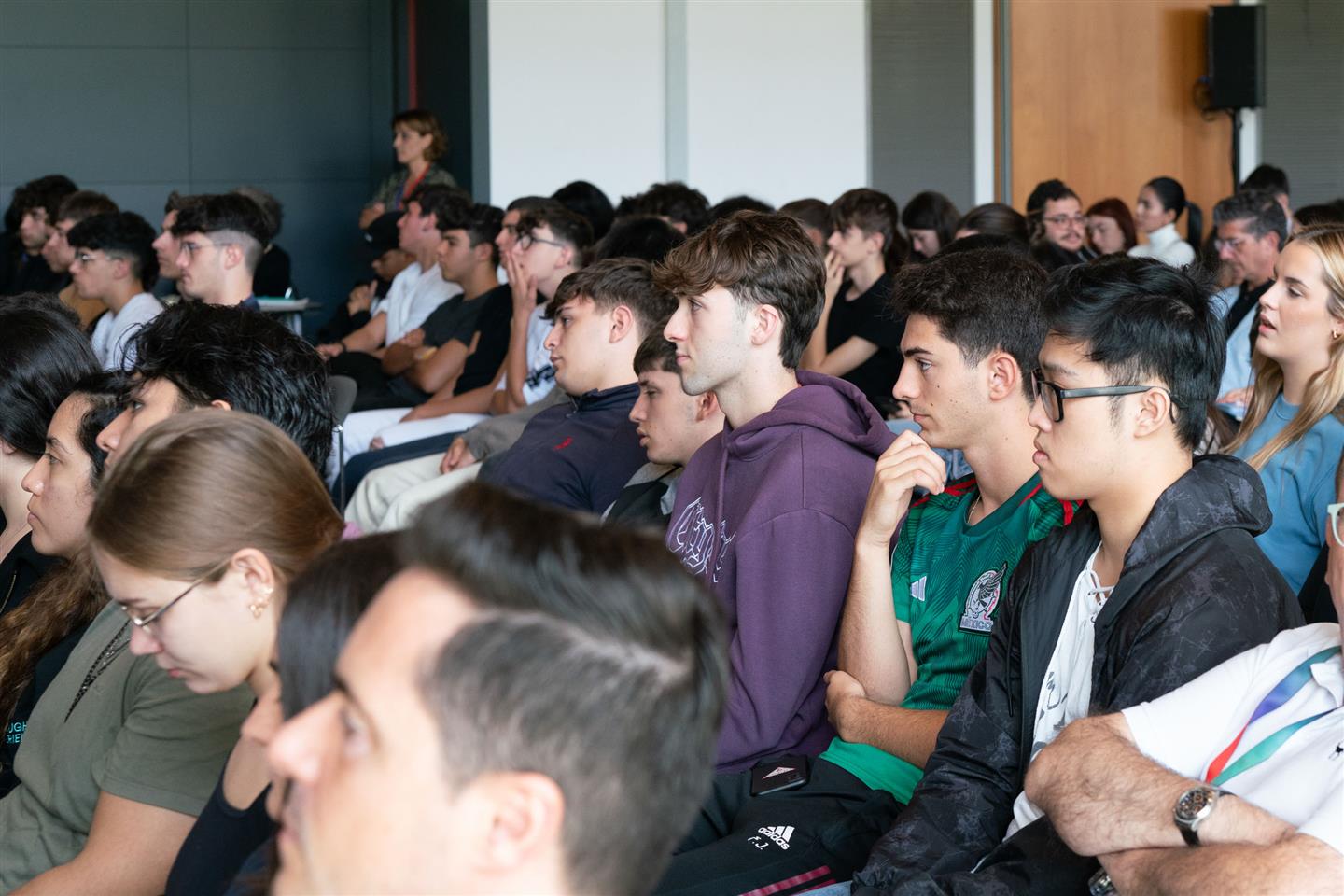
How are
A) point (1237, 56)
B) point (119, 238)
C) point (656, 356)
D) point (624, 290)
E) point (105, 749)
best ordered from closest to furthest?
1. point (105, 749)
2. point (656, 356)
3. point (624, 290)
4. point (119, 238)
5. point (1237, 56)

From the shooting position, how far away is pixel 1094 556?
6.46 feet

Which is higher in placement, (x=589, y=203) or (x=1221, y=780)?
(x=589, y=203)

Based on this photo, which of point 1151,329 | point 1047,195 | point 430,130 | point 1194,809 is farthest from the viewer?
point 430,130

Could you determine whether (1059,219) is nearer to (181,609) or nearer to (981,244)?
(981,244)

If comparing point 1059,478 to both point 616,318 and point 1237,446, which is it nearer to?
point 1237,446

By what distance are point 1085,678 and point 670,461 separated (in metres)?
1.44

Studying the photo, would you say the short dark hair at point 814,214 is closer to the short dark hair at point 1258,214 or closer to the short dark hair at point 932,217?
the short dark hair at point 932,217

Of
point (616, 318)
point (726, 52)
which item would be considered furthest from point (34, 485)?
point (726, 52)

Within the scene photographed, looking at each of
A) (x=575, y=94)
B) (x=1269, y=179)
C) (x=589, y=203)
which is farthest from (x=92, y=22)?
(x=1269, y=179)

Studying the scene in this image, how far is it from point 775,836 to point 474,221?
3907 mm

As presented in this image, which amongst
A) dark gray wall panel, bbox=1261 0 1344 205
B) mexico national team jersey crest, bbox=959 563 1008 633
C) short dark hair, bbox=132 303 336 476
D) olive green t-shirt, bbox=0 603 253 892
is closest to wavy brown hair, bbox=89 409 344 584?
olive green t-shirt, bbox=0 603 253 892

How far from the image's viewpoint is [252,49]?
8.70 m

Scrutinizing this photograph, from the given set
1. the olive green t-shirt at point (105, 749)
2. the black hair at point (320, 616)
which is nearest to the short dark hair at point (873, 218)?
the olive green t-shirt at point (105, 749)

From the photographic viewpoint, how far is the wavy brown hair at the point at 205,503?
159cm
